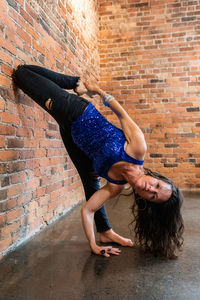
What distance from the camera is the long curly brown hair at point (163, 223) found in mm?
1852

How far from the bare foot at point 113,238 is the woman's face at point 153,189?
1.50ft

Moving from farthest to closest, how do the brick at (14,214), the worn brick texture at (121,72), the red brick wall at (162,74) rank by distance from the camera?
the red brick wall at (162,74)
the worn brick texture at (121,72)
the brick at (14,214)

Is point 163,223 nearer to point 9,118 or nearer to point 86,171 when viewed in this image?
point 86,171

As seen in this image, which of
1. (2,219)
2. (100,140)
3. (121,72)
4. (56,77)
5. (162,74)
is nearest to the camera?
(2,219)

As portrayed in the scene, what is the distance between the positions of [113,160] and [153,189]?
0.34m

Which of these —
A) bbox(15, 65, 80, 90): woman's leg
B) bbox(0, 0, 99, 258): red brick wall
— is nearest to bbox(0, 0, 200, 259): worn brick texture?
bbox(0, 0, 99, 258): red brick wall

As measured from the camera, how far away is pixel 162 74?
4637 millimetres

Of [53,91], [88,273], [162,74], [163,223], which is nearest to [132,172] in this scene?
[163,223]

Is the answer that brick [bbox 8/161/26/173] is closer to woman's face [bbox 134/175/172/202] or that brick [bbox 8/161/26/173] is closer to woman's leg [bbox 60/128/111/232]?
woman's leg [bbox 60/128/111/232]

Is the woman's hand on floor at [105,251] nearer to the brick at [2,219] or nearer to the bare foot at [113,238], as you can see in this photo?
the bare foot at [113,238]

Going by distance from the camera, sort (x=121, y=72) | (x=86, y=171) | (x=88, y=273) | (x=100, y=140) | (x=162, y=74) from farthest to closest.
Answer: (x=121, y=72), (x=162, y=74), (x=86, y=171), (x=100, y=140), (x=88, y=273)

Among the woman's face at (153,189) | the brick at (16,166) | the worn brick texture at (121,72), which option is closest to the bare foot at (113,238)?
the woman's face at (153,189)

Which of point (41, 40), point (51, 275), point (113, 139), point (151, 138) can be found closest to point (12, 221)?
point (51, 275)

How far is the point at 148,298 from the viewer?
131 centimetres
